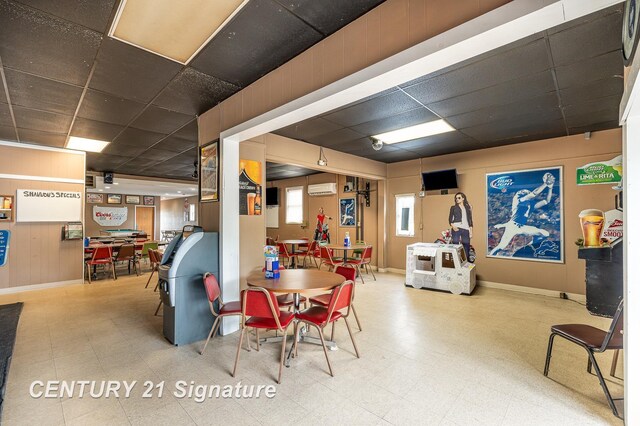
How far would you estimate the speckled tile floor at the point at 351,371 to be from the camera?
2.03 m

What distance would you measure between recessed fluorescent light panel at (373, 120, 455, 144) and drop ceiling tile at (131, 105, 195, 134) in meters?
3.09

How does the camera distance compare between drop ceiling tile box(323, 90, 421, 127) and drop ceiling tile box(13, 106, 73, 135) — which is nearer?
drop ceiling tile box(323, 90, 421, 127)

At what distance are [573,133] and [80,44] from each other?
6.70 metres

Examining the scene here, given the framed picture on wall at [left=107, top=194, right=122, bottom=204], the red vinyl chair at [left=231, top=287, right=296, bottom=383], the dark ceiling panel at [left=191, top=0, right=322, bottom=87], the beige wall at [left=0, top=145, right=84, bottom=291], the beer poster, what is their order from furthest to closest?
the framed picture on wall at [left=107, top=194, right=122, bottom=204], the beige wall at [left=0, top=145, right=84, bottom=291], the beer poster, the red vinyl chair at [left=231, top=287, right=296, bottom=383], the dark ceiling panel at [left=191, top=0, right=322, bottom=87]

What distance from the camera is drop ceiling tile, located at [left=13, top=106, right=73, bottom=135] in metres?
3.90

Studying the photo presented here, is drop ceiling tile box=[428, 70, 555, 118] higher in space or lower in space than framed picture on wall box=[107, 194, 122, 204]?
higher

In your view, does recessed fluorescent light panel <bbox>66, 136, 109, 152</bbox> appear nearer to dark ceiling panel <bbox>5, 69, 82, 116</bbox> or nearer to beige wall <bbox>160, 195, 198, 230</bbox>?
dark ceiling panel <bbox>5, 69, 82, 116</bbox>

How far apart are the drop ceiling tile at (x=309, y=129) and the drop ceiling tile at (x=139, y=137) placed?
7.15ft

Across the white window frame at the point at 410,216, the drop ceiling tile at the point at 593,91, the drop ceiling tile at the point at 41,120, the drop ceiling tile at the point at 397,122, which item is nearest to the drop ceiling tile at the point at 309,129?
the drop ceiling tile at the point at 397,122

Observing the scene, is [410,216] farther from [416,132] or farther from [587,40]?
[587,40]

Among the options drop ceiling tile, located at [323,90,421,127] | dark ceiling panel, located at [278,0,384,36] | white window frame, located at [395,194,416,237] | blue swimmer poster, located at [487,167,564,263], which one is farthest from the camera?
white window frame, located at [395,194,416,237]

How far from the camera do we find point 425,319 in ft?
13.0

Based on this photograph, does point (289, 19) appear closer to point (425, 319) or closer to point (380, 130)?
point (380, 130)

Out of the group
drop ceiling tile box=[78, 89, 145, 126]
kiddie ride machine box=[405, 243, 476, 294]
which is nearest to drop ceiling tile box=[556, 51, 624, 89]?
kiddie ride machine box=[405, 243, 476, 294]
